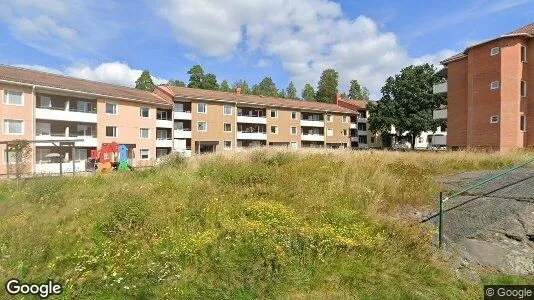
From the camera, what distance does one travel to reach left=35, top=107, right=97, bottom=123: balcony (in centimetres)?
2908

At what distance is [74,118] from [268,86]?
76.4 m

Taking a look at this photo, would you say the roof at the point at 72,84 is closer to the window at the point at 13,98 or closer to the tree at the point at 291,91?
the window at the point at 13,98

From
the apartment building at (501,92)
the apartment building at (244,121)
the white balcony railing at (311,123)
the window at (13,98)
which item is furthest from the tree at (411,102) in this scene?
the window at (13,98)

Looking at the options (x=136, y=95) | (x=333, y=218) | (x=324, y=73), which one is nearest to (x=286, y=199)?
(x=333, y=218)

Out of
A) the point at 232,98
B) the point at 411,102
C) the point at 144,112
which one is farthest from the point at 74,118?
the point at 411,102

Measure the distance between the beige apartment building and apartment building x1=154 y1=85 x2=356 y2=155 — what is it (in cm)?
13

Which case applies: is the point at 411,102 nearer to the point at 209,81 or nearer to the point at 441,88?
the point at 441,88

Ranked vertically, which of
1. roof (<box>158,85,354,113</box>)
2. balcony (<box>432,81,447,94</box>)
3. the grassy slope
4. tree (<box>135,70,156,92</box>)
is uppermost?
tree (<box>135,70,156,92</box>)

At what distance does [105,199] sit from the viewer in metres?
9.55

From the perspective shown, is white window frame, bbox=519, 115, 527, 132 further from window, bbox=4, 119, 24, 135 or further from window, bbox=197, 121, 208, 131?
window, bbox=4, 119, 24, 135

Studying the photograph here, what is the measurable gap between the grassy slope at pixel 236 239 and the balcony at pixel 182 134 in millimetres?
31260

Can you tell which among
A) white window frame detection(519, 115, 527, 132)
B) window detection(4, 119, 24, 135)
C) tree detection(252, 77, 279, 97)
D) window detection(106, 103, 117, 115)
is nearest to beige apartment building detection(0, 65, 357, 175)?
window detection(4, 119, 24, 135)

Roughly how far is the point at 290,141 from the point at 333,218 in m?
44.6

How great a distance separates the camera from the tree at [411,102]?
162 ft
